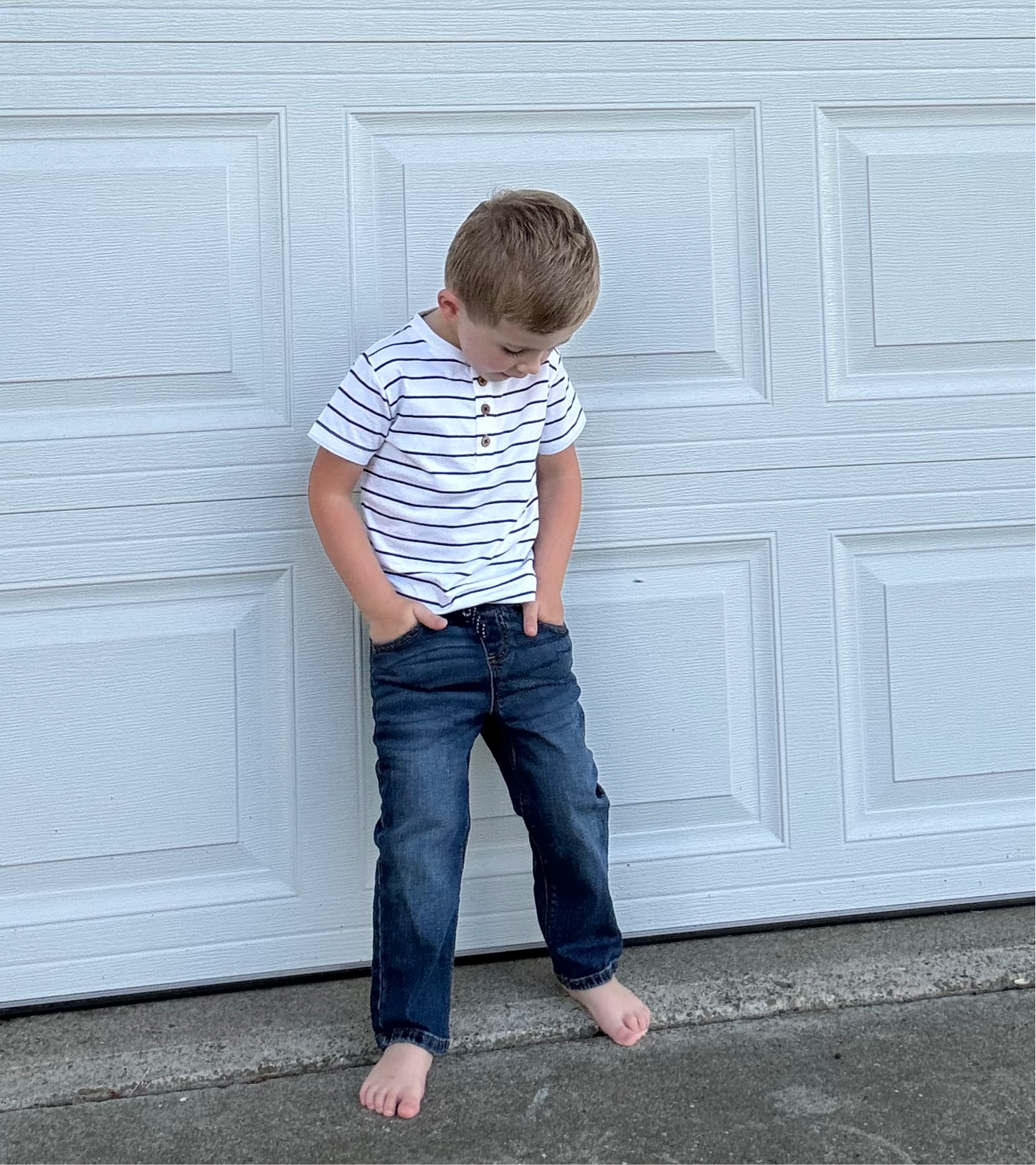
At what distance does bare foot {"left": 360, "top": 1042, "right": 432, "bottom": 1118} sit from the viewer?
1400mm

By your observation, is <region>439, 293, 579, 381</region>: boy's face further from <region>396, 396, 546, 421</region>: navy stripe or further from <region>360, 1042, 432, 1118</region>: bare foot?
<region>360, 1042, 432, 1118</region>: bare foot

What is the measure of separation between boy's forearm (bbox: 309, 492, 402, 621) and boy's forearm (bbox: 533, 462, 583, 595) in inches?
8.6

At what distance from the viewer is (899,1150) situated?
130 centimetres

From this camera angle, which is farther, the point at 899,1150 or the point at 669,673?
the point at 669,673

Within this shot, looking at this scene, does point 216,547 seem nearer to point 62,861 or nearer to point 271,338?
point 271,338

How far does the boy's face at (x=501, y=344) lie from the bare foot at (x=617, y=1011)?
2.83ft

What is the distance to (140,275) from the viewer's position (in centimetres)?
160

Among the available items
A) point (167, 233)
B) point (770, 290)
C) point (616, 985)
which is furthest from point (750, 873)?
point (167, 233)

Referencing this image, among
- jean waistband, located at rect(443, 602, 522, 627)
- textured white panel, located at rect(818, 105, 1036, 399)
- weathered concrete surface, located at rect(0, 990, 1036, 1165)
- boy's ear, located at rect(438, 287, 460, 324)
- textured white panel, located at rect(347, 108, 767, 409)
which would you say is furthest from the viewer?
textured white panel, located at rect(818, 105, 1036, 399)

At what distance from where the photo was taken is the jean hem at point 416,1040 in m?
1.47

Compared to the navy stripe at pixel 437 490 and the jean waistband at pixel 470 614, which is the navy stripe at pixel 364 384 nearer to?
the navy stripe at pixel 437 490

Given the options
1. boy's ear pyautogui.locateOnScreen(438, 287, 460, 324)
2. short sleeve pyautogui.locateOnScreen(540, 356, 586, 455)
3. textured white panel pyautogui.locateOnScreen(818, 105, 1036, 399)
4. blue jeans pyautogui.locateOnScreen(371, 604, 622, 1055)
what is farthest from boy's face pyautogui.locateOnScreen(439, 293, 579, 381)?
textured white panel pyautogui.locateOnScreen(818, 105, 1036, 399)

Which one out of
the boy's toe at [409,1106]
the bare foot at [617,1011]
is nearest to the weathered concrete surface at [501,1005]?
the bare foot at [617,1011]

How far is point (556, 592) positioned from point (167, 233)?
0.75 meters
